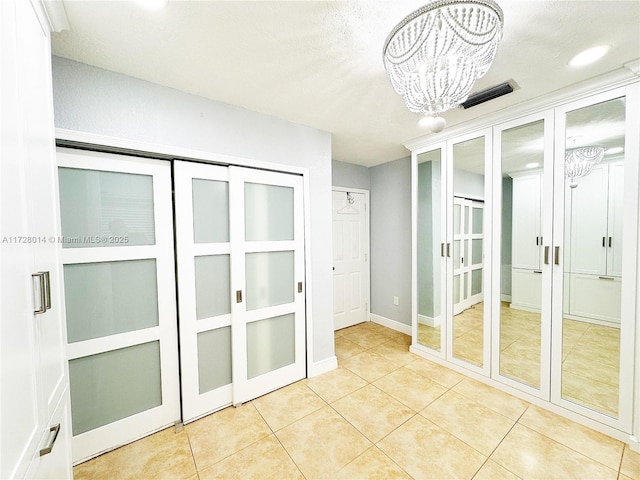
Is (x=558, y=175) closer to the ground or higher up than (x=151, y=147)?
closer to the ground

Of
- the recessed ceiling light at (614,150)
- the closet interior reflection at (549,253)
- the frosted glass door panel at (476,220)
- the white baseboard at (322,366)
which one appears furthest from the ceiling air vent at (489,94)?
the white baseboard at (322,366)

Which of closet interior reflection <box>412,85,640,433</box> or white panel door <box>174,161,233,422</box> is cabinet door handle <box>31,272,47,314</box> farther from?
closet interior reflection <box>412,85,640,433</box>

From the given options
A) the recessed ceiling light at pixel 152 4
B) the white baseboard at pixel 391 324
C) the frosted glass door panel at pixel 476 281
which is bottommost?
the white baseboard at pixel 391 324

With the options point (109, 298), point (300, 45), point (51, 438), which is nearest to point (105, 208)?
point (109, 298)

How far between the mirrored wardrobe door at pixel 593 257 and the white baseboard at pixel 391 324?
1.74 meters

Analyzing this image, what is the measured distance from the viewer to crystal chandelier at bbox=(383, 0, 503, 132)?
2.78ft

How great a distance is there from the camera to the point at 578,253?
1.93 meters

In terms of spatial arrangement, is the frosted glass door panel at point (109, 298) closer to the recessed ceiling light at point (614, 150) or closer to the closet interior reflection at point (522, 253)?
the closet interior reflection at point (522, 253)

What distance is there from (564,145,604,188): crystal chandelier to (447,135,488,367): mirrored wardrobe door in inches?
22.6

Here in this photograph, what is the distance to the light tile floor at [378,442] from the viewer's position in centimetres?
151

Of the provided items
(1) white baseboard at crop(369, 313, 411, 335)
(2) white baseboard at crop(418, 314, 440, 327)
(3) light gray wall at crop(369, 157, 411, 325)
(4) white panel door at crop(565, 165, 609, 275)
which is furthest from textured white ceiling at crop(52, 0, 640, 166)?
(1) white baseboard at crop(369, 313, 411, 335)

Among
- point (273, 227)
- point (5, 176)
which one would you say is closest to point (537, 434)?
point (273, 227)

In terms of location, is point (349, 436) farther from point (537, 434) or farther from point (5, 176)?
point (5, 176)

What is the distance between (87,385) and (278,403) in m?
1.37
